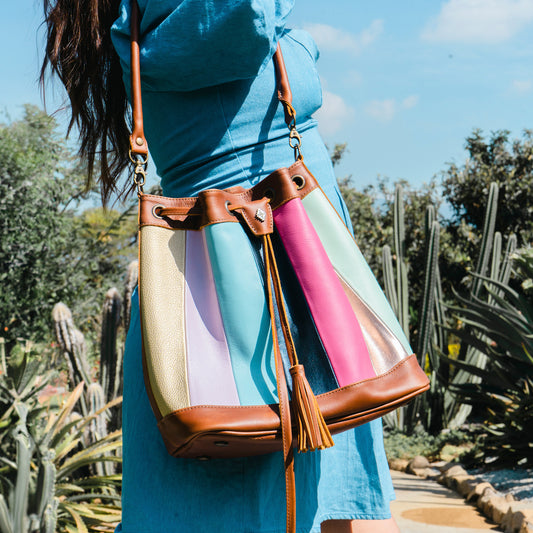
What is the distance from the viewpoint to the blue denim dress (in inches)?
43.2

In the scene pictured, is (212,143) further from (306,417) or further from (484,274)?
(484,274)

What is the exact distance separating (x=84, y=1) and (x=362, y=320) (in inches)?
35.4

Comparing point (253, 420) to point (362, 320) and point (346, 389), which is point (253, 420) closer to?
point (346, 389)

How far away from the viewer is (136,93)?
1.17 m

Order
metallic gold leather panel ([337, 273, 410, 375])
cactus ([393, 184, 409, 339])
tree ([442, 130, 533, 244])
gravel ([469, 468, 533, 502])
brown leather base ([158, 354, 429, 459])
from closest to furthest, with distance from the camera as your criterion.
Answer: brown leather base ([158, 354, 429, 459]) < metallic gold leather panel ([337, 273, 410, 375]) < gravel ([469, 468, 533, 502]) < cactus ([393, 184, 409, 339]) < tree ([442, 130, 533, 244])

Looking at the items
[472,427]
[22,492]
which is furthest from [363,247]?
[22,492]

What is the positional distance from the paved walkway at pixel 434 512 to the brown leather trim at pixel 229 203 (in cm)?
268

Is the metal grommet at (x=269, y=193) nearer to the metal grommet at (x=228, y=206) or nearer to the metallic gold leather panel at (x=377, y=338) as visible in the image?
the metal grommet at (x=228, y=206)

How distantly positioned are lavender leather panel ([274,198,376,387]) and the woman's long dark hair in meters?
0.57

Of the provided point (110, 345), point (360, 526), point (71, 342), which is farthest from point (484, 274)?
point (360, 526)

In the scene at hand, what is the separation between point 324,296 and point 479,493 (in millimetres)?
3175

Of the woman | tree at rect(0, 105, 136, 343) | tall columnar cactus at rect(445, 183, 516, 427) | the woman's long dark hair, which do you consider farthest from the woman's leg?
tree at rect(0, 105, 136, 343)

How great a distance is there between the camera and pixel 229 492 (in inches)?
43.3

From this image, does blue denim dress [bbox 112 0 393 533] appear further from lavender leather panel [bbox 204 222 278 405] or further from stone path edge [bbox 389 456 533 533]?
stone path edge [bbox 389 456 533 533]
